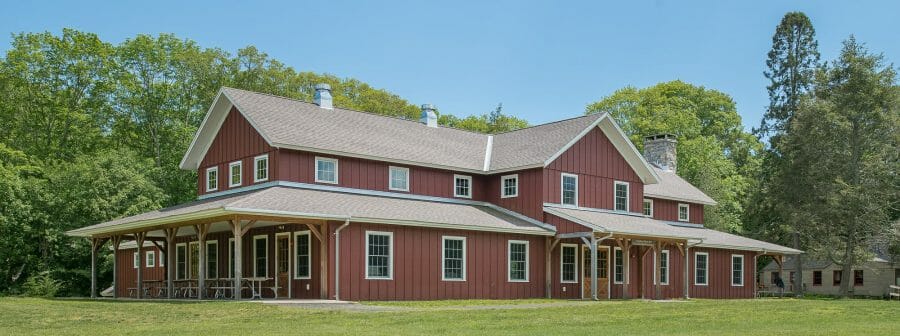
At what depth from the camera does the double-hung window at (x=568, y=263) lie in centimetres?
3167

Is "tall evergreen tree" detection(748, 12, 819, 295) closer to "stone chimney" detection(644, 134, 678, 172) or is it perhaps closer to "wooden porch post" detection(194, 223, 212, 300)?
"stone chimney" detection(644, 134, 678, 172)

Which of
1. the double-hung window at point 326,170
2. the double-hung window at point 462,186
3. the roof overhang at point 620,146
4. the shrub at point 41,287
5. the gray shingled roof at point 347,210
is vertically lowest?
the shrub at point 41,287

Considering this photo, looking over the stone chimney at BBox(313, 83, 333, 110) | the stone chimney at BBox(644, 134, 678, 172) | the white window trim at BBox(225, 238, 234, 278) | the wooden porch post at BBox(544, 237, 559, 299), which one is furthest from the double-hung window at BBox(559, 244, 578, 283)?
the stone chimney at BBox(644, 134, 678, 172)

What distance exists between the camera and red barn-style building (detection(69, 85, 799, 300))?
26047mm

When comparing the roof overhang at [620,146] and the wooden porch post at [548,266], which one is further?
the roof overhang at [620,146]

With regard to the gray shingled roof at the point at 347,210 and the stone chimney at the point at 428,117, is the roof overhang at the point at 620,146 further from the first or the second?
the stone chimney at the point at 428,117

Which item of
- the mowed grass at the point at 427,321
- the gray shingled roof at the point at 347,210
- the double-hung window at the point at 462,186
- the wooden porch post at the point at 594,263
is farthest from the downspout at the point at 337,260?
the wooden porch post at the point at 594,263

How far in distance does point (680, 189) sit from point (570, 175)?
10590mm

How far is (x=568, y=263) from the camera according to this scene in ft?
105

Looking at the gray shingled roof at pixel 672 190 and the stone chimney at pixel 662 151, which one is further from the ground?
the stone chimney at pixel 662 151

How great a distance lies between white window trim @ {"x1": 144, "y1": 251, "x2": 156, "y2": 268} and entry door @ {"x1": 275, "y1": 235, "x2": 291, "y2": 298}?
9.99 meters

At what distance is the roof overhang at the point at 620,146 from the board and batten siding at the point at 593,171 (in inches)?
6.4

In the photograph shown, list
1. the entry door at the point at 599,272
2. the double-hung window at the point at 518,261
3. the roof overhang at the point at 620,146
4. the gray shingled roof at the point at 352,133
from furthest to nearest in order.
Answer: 1. the roof overhang at the point at 620,146
2. the entry door at the point at 599,272
3. the double-hung window at the point at 518,261
4. the gray shingled roof at the point at 352,133

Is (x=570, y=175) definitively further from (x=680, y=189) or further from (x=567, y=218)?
(x=680, y=189)
